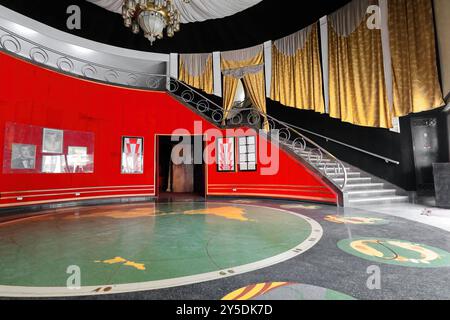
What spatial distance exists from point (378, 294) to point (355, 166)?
605 cm

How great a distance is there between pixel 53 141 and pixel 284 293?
632cm

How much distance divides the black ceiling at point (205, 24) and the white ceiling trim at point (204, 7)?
0.78 feet

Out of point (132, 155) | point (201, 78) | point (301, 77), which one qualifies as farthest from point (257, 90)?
point (132, 155)

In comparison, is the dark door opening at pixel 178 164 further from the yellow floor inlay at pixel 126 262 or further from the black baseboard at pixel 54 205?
the yellow floor inlay at pixel 126 262

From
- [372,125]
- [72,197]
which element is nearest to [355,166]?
[372,125]

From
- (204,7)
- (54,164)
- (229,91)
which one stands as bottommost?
(54,164)

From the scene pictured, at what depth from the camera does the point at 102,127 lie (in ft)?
21.8

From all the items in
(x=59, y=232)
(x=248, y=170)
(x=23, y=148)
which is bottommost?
(x=59, y=232)

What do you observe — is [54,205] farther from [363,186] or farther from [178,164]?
[363,186]

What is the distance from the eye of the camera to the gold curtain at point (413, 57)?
5.03 meters

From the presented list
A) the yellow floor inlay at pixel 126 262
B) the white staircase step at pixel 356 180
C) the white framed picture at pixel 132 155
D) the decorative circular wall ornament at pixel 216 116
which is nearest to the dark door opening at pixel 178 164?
the decorative circular wall ornament at pixel 216 116

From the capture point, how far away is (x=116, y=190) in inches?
270

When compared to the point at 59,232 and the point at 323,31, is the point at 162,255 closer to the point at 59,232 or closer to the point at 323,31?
the point at 59,232

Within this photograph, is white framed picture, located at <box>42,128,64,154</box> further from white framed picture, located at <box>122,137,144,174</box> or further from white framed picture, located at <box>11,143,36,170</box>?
white framed picture, located at <box>122,137,144,174</box>
